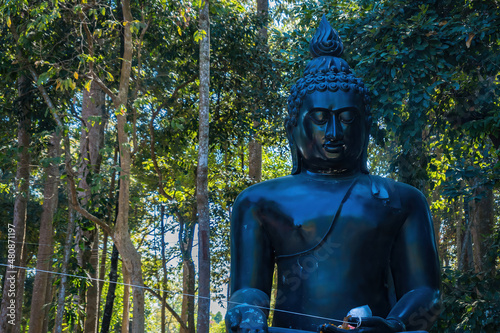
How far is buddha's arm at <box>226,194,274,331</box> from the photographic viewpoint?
2844 mm

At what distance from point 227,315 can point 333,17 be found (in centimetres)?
619

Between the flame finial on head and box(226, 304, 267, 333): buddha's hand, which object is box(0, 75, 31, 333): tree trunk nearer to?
the flame finial on head

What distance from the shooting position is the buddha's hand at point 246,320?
241 centimetres

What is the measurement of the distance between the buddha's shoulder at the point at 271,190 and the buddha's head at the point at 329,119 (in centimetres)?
13

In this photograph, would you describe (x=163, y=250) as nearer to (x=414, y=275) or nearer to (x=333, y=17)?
(x=333, y=17)

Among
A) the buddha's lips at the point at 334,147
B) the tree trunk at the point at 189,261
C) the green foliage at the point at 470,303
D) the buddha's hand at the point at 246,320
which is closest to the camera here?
the buddha's hand at the point at 246,320

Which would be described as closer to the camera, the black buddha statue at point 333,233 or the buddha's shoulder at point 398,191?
the black buddha statue at point 333,233

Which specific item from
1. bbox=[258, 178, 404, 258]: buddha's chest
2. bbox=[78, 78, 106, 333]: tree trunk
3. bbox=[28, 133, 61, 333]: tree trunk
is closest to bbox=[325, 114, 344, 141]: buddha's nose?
bbox=[258, 178, 404, 258]: buddha's chest

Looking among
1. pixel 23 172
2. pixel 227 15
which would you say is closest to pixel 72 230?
pixel 23 172

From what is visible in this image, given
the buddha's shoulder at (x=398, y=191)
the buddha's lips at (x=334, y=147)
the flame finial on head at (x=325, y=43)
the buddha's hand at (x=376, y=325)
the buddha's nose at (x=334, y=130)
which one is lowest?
the buddha's hand at (x=376, y=325)

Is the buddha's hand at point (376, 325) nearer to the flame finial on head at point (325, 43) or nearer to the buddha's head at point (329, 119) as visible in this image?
the buddha's head at point (329, 119)

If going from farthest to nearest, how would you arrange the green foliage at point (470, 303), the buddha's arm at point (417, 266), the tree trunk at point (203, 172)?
the tree trunk at point (203, 172)
the green foliage at point (470, 303)
the buddha's arm at point (417, 266)

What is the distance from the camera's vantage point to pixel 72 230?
10477 millimetres

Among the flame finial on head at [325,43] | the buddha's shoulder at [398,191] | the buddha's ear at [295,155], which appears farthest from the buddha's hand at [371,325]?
the flame finial on head at [325,43]
